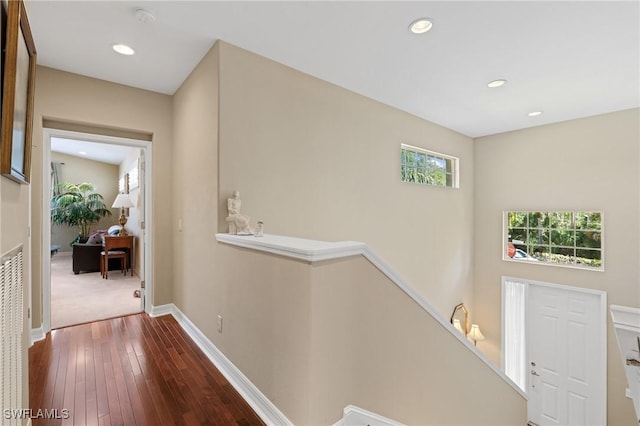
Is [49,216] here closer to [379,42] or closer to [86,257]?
[86,257]

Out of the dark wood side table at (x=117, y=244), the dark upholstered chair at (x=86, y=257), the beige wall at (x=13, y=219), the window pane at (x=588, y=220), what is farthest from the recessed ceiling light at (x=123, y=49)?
the window pane at (x=588, y=220)

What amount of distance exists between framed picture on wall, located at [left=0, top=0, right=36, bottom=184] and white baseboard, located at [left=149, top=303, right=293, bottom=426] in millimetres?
1733

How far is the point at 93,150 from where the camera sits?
7125 millimetres

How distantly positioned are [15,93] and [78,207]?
26.6ft

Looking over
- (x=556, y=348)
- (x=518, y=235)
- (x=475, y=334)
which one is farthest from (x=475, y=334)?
(x=518, y=235)

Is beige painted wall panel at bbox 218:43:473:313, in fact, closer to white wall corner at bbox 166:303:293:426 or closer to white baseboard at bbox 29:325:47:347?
white wall corner at bbox 166:303:293:426

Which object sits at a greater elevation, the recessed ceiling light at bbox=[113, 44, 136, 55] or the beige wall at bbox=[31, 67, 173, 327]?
the recessed ceiling light at bbox=[113, 44, 136, 55]

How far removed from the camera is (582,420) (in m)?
4.54

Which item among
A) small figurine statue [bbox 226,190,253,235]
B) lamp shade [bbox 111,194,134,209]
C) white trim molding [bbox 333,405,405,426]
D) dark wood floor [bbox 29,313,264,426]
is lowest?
dark wood floor [bbox 29,313,264,426]

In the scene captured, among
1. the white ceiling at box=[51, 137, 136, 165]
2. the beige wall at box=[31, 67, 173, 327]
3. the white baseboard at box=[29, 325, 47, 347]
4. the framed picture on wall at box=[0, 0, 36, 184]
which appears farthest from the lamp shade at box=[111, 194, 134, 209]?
the framed picture on wall at box=[0, 0, 36, 184]

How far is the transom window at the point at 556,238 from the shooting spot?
455 centimetres

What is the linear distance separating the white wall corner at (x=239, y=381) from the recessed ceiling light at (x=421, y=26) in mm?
2945

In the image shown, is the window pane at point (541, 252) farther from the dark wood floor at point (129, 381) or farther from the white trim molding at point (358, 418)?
the dark wood floor at point (129, 381)

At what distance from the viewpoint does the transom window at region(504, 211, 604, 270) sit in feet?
14.9
